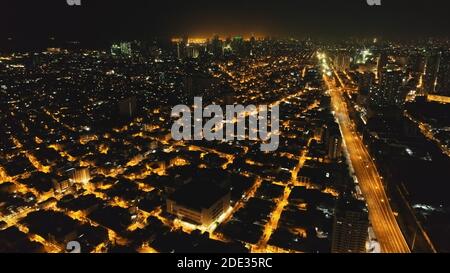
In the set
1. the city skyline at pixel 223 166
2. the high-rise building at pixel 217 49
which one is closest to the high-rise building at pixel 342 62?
the city skyline at pixel 223 166

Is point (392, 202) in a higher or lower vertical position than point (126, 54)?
lower

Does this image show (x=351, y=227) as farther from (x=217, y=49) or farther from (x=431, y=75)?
(x=217, y=49)

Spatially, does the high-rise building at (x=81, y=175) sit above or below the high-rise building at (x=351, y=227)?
below

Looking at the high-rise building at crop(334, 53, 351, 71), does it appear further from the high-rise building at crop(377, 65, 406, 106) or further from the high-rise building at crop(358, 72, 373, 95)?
the high-rise building at crop(377, 65, 406, 106)

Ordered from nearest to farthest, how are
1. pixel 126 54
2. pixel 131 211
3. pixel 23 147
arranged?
pixel 131 211
pixel 23 147
pixel 126 54

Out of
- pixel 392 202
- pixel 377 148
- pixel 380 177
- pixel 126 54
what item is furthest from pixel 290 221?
pixel 126 54

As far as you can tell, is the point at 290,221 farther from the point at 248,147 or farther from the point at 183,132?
the point at 183,132

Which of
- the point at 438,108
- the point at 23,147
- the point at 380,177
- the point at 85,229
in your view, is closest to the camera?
the point at 85,229

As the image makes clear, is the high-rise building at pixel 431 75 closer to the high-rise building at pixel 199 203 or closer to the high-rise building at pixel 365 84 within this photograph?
the high-rise building at pixel 365 84
